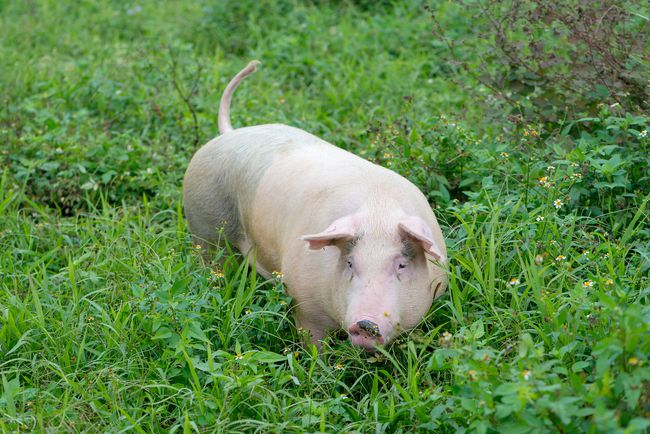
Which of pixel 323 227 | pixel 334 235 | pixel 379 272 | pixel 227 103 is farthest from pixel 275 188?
pixel 227 103

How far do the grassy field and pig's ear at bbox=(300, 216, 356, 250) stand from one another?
43cm

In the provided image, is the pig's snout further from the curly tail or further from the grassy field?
the curly tail

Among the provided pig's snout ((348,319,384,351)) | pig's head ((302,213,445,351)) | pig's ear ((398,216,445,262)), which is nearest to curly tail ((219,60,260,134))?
pig's head ((302,213,445,351))

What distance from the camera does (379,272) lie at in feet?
11.1

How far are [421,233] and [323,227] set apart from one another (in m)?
0.53

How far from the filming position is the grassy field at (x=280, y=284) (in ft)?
9.90

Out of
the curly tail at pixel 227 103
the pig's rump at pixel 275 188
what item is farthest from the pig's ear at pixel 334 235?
the curly tail at pixel 227 103

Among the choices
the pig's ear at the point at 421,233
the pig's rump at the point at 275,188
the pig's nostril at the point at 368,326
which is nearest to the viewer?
the pig's nostril at the point at 368,326

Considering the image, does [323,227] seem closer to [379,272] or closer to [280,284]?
[280,284]

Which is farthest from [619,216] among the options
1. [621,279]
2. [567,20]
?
[567,20]

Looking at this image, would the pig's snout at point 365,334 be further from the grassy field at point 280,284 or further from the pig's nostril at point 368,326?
the grassy field at point 280,284

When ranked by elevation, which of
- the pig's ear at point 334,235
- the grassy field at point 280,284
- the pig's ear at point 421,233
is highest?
the pig's ear at point 421,233

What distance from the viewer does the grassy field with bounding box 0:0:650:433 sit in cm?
302

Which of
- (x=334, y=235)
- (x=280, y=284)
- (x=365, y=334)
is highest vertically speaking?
(x=334, y=235)
